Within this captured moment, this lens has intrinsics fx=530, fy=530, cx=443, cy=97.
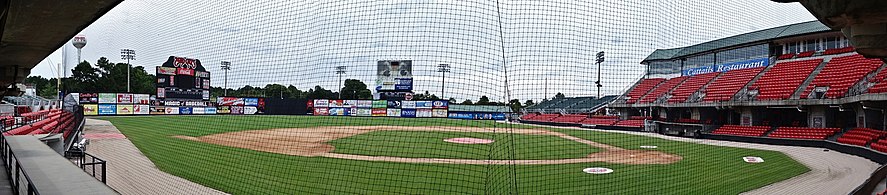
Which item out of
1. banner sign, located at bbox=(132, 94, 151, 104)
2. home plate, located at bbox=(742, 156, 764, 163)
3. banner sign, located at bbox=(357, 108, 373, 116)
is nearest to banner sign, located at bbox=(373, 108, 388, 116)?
banner sign, located at bbox=(357, 108, 373, 116)

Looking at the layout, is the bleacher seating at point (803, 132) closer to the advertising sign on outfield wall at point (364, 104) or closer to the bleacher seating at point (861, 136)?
the bleacher seating at point (861, 136)

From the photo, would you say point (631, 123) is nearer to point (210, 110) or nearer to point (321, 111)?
Result: point (321, 111)

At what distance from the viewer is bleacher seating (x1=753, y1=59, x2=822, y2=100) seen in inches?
815

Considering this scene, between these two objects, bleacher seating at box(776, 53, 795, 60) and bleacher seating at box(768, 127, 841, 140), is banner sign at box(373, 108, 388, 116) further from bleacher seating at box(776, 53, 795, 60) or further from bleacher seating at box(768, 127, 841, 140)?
bleacher seating at box(768, 127, 841, 140)

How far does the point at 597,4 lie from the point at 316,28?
349 cm

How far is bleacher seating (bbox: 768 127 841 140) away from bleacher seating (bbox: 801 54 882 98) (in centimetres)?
120

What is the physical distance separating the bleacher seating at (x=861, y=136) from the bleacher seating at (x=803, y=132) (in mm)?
799

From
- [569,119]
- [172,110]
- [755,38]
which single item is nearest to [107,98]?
[172,110]

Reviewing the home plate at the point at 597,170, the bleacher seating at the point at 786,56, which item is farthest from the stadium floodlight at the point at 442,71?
the bleacher seating at the point at 786,56

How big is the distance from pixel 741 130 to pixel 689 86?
18.5 feet

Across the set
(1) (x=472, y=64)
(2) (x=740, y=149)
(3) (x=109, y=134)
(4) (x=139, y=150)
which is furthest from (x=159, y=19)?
(2) (x=740, y=149)

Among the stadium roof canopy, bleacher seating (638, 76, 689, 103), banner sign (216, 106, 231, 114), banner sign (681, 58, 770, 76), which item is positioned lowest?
banner sign (216, 106, 231, 114)

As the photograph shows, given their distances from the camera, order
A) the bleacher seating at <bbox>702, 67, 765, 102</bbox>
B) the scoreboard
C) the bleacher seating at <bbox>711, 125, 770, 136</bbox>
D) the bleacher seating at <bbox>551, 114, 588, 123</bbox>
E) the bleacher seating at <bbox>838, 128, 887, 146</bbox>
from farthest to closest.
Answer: the scoreboard, the bleacher seating at <bbox>551, 114, 588, 123</bbox>, the bleacher seating at <bbox>702, 67, 765, 102</bbox>, the bleacher seating at <bbox>711, 125, 770, 136</bbox>, the bleacher seating at <bbox>838, 128, 887, 146</bbox>

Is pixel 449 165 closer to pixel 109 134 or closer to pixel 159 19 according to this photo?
pixel 159 19
